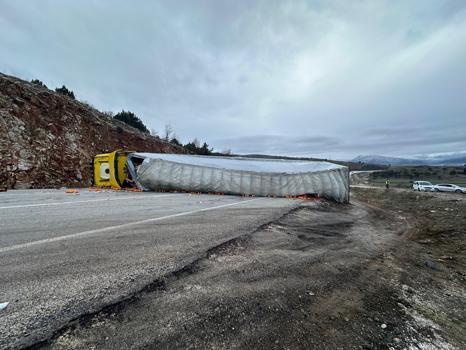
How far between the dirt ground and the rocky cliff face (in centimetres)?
1580

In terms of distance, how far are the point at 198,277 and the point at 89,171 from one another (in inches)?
722

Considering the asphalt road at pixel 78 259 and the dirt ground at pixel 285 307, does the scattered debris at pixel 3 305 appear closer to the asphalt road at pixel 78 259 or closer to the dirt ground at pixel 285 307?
the asphalt road at pixel 78 259

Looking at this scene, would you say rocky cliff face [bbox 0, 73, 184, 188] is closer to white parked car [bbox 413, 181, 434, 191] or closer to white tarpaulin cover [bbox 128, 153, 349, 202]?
white tarpaulin cover [bbox 128, 153, 349, 202]

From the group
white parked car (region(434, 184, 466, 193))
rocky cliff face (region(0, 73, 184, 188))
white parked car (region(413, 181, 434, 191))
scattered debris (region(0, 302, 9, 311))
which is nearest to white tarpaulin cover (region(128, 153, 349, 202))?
rocky cliff face (region(0, 73, 184, 188))

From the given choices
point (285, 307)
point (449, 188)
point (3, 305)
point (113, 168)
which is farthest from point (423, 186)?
point (3, 305)

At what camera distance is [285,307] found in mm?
1958

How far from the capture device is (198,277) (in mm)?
2361

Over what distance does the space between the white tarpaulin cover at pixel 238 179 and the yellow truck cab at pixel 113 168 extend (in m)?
0.83

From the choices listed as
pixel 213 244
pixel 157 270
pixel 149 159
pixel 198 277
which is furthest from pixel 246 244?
pixel 149 159

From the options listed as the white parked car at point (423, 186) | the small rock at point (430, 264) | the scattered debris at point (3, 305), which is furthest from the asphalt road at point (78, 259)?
the white parked car at point (423, 186)

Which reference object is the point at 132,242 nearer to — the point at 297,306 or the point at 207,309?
the point at 207,309

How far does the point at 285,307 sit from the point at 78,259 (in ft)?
7.92

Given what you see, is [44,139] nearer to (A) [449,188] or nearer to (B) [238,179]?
(B) [238,179]

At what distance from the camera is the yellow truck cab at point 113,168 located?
13.4 metres
